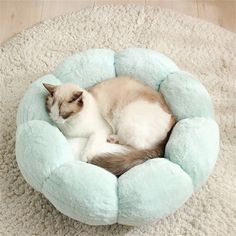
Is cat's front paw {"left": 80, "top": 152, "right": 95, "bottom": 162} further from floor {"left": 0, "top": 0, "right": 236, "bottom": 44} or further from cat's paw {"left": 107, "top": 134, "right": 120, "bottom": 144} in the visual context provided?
floor {"left": 0, "top": 0, "right": 236, "bottom": 44}

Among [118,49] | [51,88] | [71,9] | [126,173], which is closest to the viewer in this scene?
[126,173]

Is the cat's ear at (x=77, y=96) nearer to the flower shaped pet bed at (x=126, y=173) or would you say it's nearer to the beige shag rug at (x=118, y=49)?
the flower shaped pet bed at (x=126, y=173)

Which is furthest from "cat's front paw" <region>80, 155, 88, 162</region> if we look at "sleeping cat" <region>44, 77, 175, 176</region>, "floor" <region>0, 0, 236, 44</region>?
"floor" <region>0, 0, 236, 44</region>

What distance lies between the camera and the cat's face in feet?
4.25

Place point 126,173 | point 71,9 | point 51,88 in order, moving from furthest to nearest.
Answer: point 71,9
point 51,88
point 126,173

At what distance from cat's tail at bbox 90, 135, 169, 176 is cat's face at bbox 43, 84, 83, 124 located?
0.49ft

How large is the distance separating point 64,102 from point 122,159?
0.23 metres

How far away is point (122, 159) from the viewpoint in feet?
4.20

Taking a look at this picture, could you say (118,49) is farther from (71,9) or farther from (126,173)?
(126,173)

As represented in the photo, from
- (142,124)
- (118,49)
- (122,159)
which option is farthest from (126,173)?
(118,49)

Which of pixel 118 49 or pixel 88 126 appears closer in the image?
pixel 88 126

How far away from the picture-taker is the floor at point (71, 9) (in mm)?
1977

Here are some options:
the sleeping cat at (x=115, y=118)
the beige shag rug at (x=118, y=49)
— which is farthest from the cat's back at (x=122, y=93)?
the beige shag rug at (x=118, y=49)

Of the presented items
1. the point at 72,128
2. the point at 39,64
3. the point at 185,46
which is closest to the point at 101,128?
the point at 72,128
